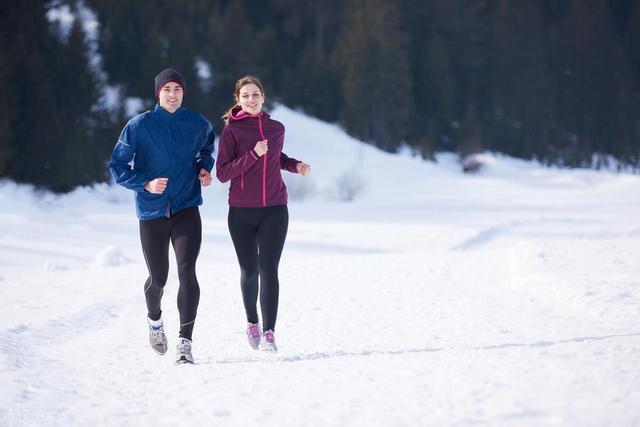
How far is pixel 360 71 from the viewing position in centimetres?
4750

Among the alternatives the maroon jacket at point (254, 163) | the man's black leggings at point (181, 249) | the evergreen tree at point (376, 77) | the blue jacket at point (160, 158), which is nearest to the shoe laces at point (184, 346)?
the man's black leggings at point (181, 249)

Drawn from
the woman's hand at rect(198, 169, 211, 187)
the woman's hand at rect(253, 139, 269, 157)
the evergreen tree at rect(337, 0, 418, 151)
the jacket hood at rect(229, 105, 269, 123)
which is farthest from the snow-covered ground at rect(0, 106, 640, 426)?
the evergreen tree at rect(337, 0, 418, 151)

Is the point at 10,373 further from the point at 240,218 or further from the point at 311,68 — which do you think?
the point at 311,68

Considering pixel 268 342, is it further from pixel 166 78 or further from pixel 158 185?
pixel 166 78

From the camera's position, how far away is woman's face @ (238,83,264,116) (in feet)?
16.2

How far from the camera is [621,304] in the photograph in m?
6.53

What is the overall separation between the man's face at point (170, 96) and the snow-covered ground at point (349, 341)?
1759 millimetres

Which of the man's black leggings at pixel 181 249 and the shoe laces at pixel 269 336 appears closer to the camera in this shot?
the man's black leggings at pixel 181 249

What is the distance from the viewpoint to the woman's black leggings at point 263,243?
16.5 feet

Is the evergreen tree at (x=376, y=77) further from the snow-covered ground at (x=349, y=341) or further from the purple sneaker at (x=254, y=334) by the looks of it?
the purple sneaker at (x=254, y=334)

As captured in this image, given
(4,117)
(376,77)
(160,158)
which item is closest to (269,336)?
(160,158)

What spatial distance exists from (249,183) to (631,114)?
69266 millimetres

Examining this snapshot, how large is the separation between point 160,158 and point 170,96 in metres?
0.43

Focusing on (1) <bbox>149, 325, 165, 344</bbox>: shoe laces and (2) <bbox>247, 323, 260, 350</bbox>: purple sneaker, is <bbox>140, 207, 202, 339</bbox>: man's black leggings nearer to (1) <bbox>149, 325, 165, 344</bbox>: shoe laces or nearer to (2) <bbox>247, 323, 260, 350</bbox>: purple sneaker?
(1) <bbox>149, 325, 165, 344</bbox>: shoe laces
